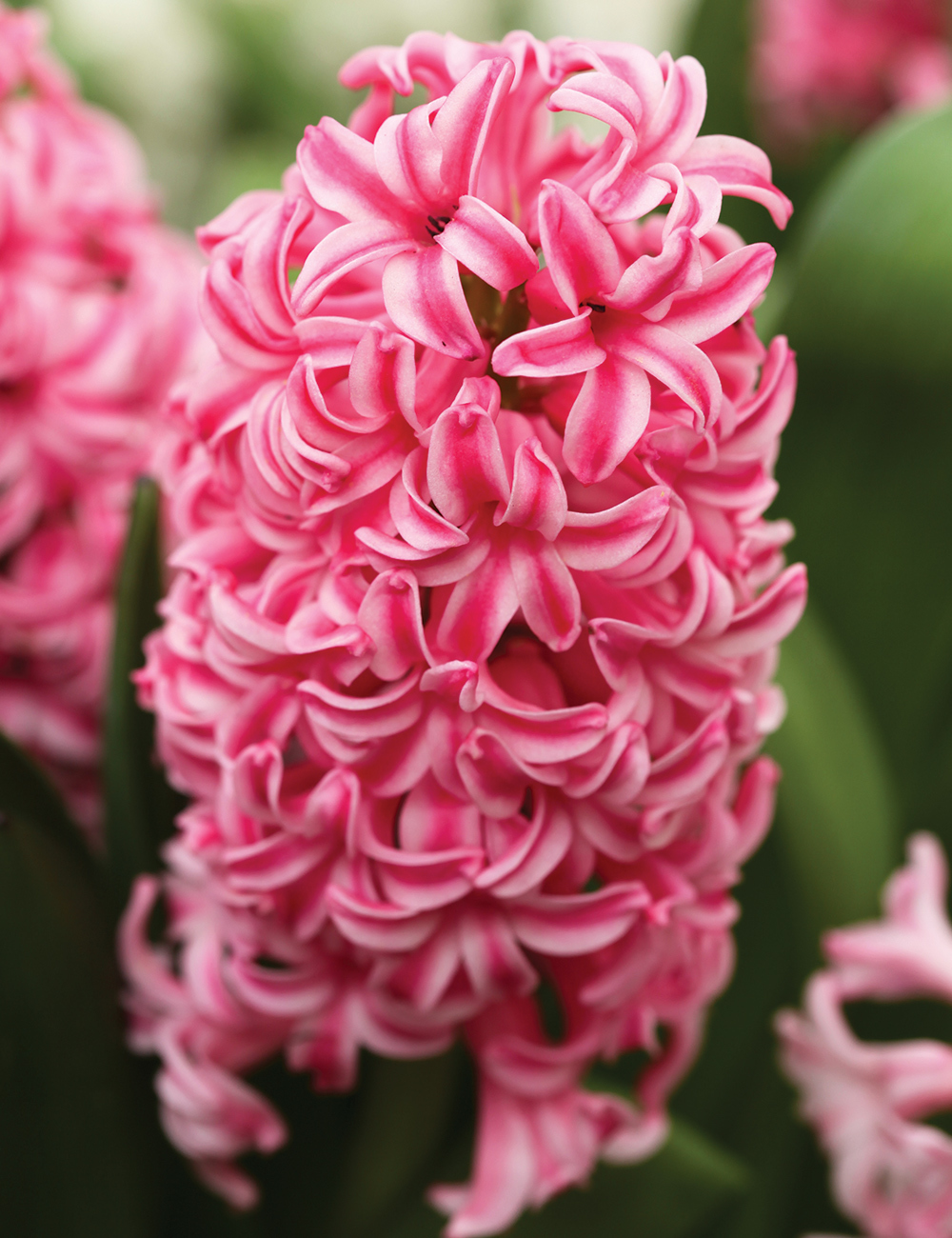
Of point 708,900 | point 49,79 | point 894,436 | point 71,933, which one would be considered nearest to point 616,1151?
point 708,900

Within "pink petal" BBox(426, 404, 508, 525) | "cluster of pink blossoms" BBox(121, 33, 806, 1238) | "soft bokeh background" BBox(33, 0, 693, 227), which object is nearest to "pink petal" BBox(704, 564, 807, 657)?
"cluster of pink blossoms" BBox(121, 33, 806, 1238)

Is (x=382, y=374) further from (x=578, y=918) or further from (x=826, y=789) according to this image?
(x=826, y=789)

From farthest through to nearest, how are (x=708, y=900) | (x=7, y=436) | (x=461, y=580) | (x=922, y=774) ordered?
(x=922, y=774) < (x=7, y=436) < (x=708, y=900) < (x=461, y=580)

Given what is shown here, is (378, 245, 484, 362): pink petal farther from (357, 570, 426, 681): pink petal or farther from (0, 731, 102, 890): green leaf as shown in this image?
(0, 731, 102, 890): green leaf

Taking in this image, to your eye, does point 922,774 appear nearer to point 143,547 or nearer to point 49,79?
point 143,547

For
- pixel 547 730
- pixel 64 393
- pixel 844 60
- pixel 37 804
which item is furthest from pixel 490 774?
pixel 844 60

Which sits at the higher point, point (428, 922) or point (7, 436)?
point (7, 436)
